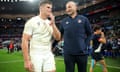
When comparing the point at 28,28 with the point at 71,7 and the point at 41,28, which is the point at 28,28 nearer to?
the point at 41,28

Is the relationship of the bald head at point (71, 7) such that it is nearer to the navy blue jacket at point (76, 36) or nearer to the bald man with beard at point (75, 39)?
the bald man with beard at point (75, 39)

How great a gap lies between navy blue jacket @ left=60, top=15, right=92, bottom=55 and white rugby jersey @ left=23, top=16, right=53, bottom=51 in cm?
134

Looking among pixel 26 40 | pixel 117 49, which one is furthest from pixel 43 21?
pixel 117 49

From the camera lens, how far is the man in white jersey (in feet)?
14.3

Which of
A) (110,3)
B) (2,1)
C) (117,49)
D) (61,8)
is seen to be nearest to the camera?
(117,49)

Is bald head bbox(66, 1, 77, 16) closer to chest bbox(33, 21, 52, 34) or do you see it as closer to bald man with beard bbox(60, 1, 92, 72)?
bald man with beard bbox(60, 1, 92, 72)

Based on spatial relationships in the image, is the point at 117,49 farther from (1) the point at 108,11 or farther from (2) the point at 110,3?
(1) the point at 108,11

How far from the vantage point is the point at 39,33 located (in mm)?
4469

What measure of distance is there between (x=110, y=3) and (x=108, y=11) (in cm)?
364

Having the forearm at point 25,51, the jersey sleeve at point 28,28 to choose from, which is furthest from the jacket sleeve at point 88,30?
the forearm at point 25,51

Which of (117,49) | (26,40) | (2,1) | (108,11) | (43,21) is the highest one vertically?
(2,1)

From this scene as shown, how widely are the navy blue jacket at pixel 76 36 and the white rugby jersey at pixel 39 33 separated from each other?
52.7 inches

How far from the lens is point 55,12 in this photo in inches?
2958

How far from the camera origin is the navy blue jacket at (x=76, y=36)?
5.75 metres
